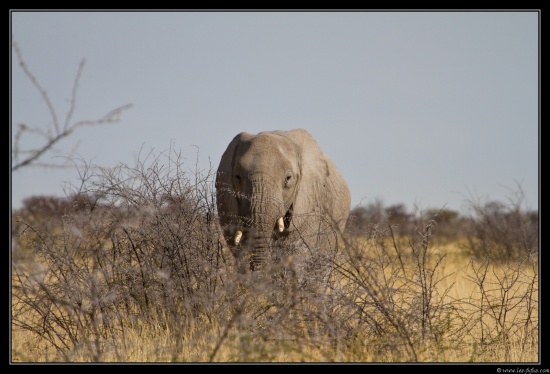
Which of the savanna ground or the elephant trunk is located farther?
the elephant trunk

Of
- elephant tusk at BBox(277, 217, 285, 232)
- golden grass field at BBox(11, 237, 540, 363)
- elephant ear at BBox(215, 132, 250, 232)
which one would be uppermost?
elephant ear at BBox(215, 132, 250, 232)

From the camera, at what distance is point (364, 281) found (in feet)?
19.4

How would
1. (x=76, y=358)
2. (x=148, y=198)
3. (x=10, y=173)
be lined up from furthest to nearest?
1. (x=148, y=198)
2. (x=76, y=358)
3. (x=10, y=173)

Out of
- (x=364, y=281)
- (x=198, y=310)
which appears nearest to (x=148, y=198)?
(x=198, y=310)

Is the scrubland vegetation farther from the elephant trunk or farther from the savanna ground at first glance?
the elephant trunk

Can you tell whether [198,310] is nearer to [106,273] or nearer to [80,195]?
[106,273]

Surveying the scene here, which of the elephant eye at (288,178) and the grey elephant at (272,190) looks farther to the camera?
the elephant eye at (288,178)

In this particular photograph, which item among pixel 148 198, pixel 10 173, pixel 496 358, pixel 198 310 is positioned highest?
pixel 148 198

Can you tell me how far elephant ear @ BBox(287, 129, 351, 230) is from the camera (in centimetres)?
996

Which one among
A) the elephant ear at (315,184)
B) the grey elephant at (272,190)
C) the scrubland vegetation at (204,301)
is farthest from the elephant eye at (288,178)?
the scrubland vegetation at (204,301)

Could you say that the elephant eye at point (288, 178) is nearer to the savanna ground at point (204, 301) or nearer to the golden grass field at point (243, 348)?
the savanna ground at point (204, 301)

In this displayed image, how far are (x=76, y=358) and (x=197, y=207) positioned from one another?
171 cm

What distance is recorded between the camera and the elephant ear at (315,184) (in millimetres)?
9961

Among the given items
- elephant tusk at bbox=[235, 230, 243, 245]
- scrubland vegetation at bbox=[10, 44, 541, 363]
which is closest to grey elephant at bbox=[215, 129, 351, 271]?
elephant tusk at bbox=[235, 230, 243, 245]
